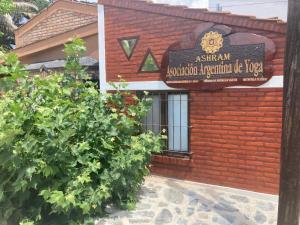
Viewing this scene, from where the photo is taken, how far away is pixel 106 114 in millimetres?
5461

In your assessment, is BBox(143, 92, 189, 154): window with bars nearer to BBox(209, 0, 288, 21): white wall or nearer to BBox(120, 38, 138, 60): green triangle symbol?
BBox(120, 38, 138, 60): green triangle symbol

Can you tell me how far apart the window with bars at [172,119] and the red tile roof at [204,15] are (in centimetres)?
145

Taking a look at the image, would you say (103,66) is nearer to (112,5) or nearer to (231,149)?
(112,5)

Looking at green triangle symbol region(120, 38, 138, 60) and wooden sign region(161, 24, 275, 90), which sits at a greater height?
green triangle symbol region(120, 38, 138, 60)

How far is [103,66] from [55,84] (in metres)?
2.27

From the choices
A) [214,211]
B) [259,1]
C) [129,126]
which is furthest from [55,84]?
[259,1]

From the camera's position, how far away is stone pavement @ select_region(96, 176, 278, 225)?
477 centimetres

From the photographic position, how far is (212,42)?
554 centimetres

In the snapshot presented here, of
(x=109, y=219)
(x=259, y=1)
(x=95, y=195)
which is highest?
(x=259, y=1)

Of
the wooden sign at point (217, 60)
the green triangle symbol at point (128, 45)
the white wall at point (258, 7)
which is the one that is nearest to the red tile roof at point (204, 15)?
the wooden sign at point (217, 60)

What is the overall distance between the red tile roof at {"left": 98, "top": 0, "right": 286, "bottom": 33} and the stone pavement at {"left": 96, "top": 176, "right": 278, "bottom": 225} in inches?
109

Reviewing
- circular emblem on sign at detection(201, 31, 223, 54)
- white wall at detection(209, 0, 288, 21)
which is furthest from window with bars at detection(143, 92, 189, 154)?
white wall at detection(209, 0, 288, 21)

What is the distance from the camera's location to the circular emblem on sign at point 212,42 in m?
5.46

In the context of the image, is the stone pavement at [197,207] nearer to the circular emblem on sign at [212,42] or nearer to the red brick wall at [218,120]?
the red brick wall at [218,120]
